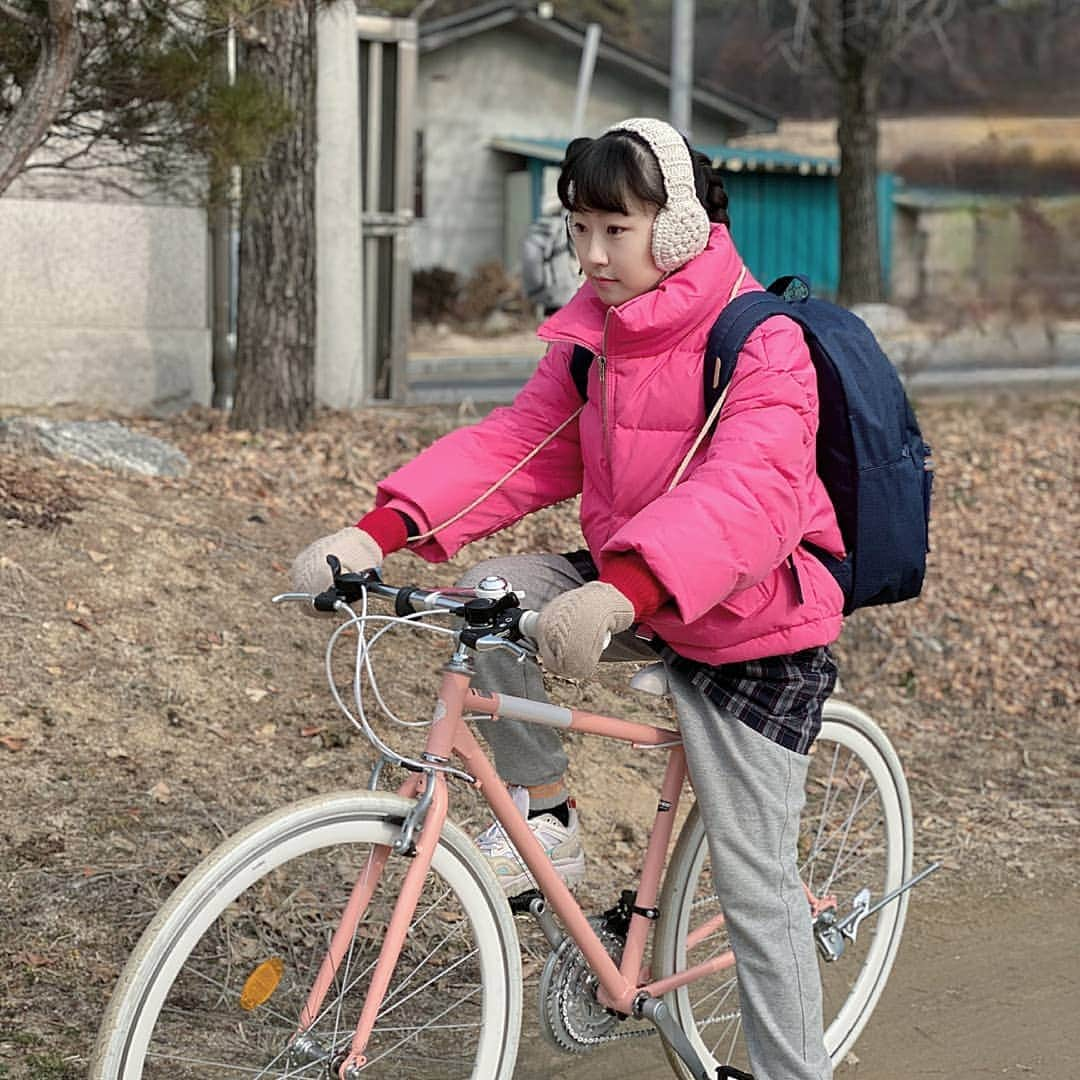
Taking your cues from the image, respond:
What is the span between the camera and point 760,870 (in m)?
3.13

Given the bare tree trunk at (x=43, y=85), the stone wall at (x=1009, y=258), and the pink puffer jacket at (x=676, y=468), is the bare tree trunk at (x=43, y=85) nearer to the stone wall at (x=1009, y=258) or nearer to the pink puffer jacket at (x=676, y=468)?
the pink puffer jacket at (x=676, y=468)

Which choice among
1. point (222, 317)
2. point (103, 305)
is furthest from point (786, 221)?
point (103, 305)

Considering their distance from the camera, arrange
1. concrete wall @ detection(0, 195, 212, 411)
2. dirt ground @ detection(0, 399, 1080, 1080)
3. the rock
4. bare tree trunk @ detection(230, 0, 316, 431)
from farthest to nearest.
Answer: concrete wall @ detection(0, 195, 212, 411) < bare tree trunk @ detection(230, 0, 316, 431) < the rock < dirt ground @ detection(0, 399, 1080, 1080)

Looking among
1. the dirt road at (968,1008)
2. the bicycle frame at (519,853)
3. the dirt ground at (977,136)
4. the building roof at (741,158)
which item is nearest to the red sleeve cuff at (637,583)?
the bicycle frame at (519,853)

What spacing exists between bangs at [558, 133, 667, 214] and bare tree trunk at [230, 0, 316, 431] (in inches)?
205

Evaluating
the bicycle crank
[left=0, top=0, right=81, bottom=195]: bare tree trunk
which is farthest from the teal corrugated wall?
the bicycle crank

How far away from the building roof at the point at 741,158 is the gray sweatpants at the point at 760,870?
27.6 metres

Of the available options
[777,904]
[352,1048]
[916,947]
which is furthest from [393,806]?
[916,947]

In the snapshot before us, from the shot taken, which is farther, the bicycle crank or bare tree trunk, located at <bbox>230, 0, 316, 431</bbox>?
bare tree trunk, located at <bbox>230, 0, 316, 431</bbox>

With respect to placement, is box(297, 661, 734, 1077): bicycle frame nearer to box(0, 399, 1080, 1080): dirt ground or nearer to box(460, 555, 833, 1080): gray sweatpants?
box(460, 555, 833, 1080): gray sweatpants

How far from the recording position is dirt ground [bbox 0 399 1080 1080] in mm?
4156

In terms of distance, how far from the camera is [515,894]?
3.27m

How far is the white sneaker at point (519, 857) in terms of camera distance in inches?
128

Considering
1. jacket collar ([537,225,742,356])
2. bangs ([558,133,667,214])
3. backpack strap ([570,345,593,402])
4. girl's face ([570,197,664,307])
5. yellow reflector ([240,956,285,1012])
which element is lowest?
yellow reflector ([240,956,285,1012])
